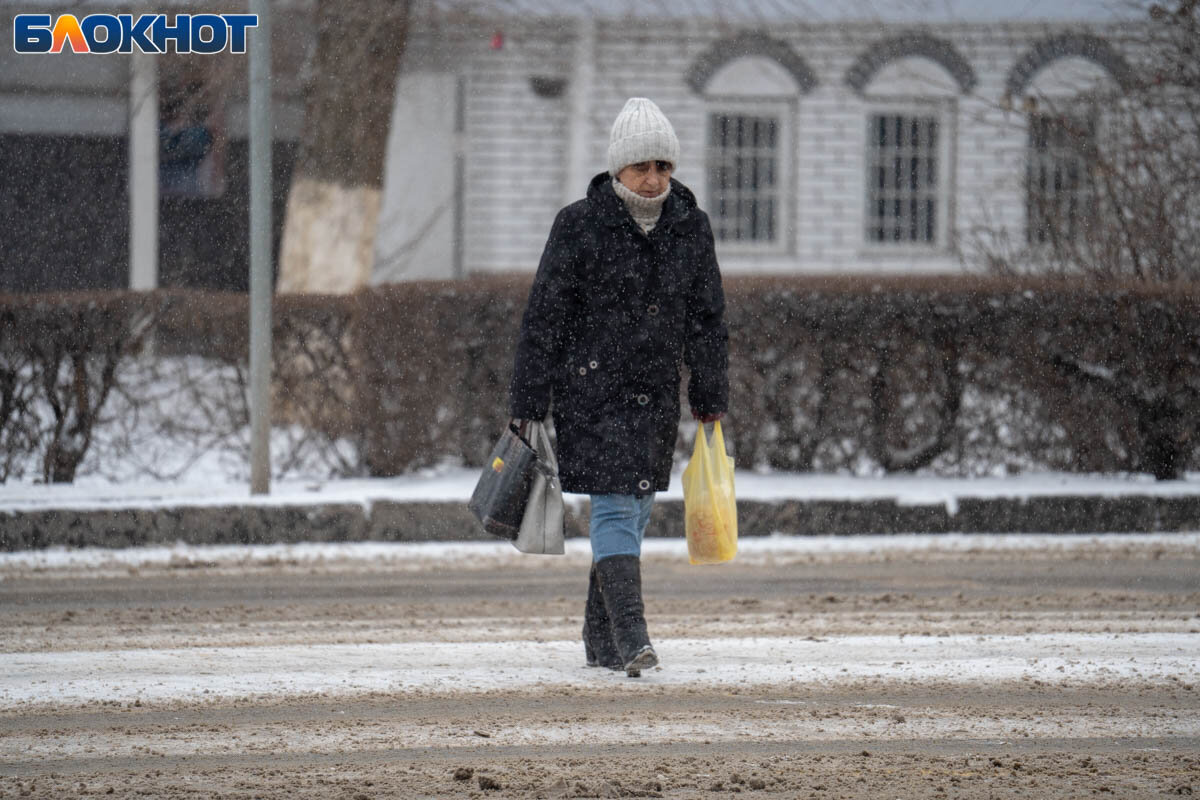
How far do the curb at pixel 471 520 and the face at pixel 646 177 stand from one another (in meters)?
4.24

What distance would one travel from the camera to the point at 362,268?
14.7 m

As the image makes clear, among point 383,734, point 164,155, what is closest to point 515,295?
point 383,734

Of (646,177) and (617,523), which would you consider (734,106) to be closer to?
(646,177)

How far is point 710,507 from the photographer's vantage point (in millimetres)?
5594

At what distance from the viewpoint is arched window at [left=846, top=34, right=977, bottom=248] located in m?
20.0

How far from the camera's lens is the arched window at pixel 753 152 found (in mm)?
20156

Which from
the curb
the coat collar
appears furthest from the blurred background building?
the coat collar

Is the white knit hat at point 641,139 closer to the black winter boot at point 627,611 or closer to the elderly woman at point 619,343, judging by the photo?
the elderly woman at point 619,343

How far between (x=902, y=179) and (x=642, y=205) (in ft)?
51.3

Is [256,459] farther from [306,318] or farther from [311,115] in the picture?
[311,115]

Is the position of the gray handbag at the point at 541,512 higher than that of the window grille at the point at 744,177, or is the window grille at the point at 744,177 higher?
the window grille at the point at 744,177

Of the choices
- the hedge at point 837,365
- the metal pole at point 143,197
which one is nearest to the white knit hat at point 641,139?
the hedge at point 837,365

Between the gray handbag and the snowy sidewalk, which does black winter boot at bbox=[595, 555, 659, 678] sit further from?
the snowy sidewalk

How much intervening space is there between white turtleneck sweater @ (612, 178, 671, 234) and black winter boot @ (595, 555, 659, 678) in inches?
45.5
